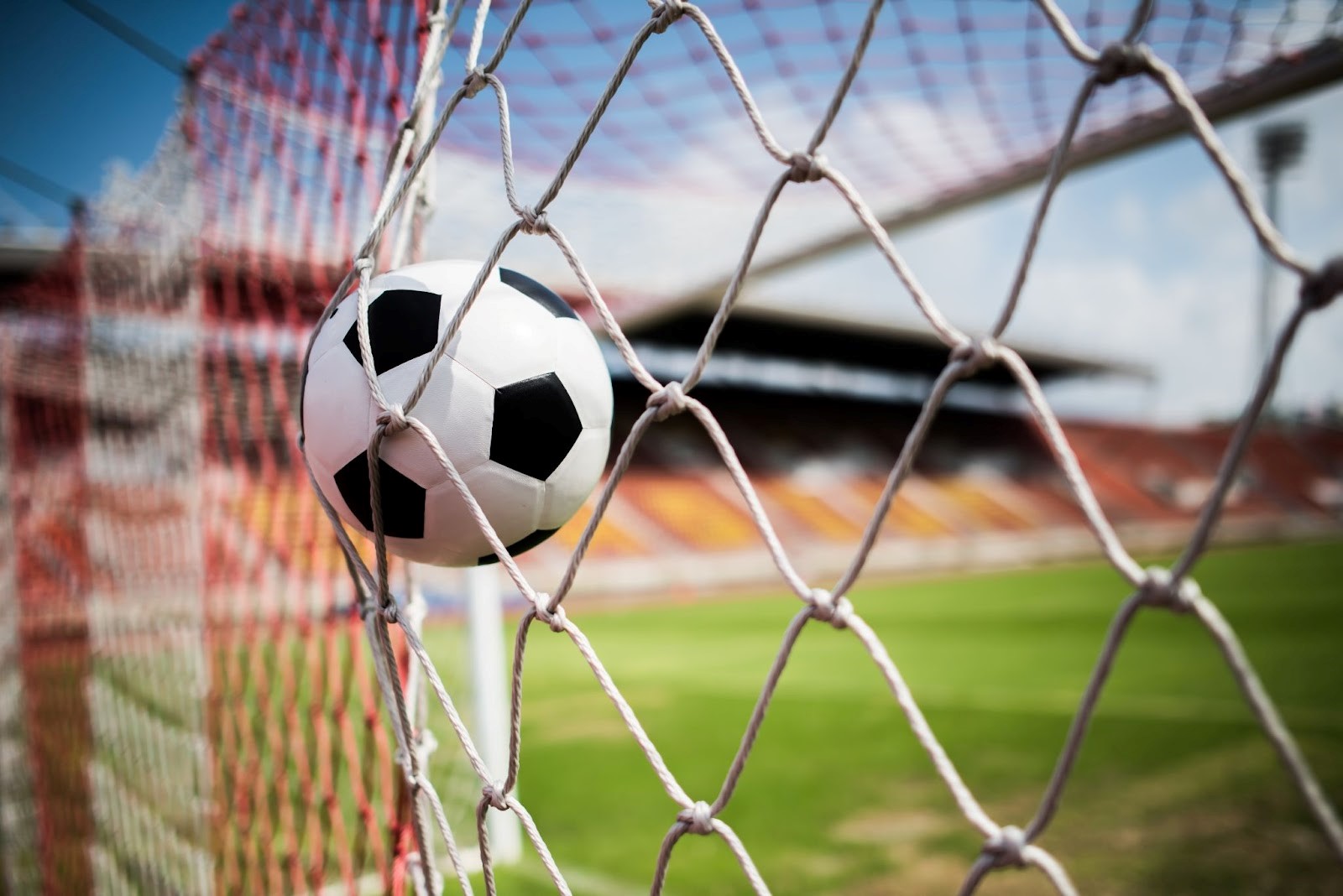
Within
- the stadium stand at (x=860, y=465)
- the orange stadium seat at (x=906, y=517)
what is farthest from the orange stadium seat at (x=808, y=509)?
the orange stadium seat at (x=906, y=517)

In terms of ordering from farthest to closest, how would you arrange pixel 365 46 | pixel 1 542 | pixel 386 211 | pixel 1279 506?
pixel 1279 506
pixel 1 542
pixel 365 46
pixel 386 211

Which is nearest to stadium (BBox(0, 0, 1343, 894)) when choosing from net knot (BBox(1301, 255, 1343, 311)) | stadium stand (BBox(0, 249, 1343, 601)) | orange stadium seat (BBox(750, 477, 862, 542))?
net knot (BBox(1301, 255, 1343, 311))

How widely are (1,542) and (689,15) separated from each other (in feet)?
11.0

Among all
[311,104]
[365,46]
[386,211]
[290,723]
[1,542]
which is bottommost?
[290,723]

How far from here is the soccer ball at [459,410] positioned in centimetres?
80

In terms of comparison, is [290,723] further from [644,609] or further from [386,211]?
[644,609]

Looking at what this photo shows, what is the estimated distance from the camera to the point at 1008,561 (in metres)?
15.5

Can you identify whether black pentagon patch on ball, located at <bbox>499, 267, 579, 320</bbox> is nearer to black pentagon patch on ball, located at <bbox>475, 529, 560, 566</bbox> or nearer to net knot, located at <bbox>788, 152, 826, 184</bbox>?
black pentagon patch on ball, located at <bbox>475, 529, 560, 566</bbox>

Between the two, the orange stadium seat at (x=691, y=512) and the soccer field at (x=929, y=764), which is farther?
the orange stadium seat at (x=691, y=512)

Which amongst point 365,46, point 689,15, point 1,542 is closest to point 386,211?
point 689,15

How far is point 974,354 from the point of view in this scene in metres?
0.50

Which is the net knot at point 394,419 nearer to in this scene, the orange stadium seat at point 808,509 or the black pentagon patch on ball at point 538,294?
the black pentagon patch on ball at point 538,294

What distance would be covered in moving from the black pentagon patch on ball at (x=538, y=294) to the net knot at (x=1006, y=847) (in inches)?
24.0

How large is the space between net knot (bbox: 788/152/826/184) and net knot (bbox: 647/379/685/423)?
0.55 ft
